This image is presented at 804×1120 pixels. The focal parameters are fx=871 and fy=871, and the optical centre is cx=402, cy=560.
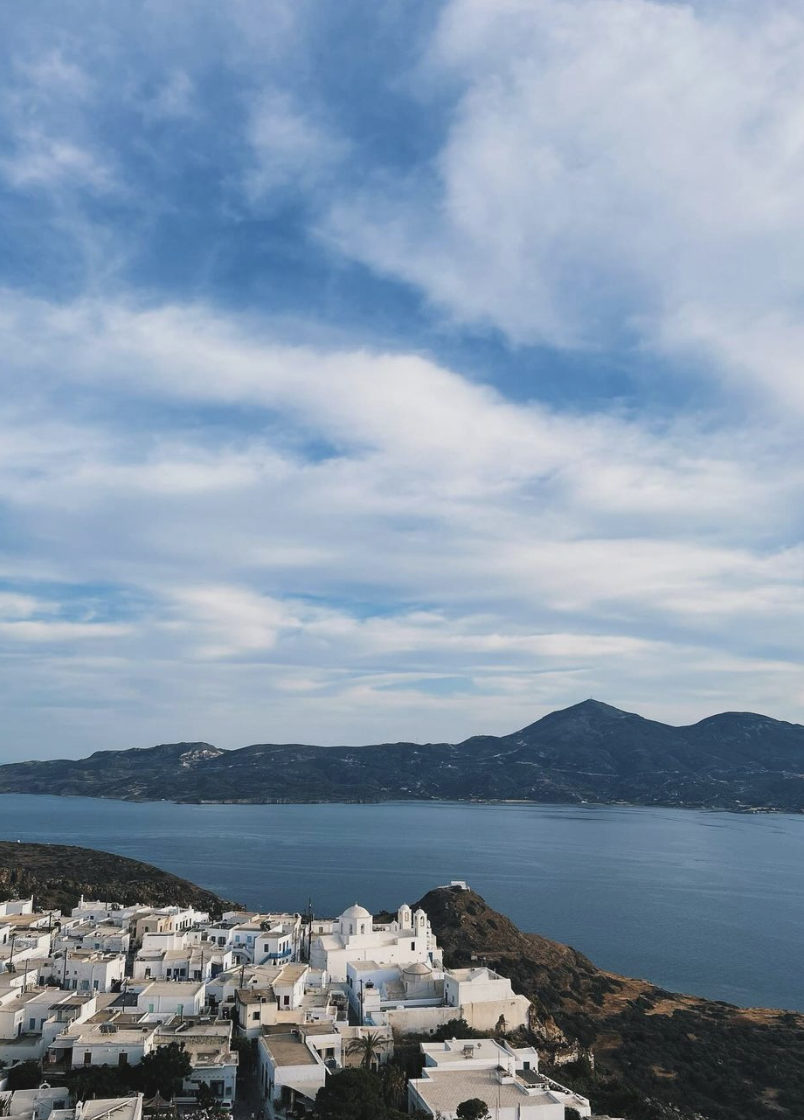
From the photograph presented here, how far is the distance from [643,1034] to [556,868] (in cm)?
6504

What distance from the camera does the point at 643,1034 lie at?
1537 inches

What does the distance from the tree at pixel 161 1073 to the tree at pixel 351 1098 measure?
12.4ft

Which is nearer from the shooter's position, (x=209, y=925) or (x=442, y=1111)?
(x=442, y=1111)

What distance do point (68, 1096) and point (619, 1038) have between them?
26.2m

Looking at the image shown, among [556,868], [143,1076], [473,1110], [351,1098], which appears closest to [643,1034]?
[473,1110]

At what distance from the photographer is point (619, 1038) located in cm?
3891

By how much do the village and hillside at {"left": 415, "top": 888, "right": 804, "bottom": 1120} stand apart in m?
4.35

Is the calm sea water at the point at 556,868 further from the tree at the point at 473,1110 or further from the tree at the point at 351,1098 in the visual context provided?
the tree at the point at 351,1098

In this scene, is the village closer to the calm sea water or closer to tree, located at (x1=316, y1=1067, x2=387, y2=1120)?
tree, located at (x1=316, y1=1067, x2=387, y2=1120)

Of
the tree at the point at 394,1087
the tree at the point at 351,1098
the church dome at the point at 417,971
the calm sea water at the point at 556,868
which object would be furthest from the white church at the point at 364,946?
the calm sea water at the point at 556,868

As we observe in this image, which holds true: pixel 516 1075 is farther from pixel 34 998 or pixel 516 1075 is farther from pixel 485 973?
pixel 34 998

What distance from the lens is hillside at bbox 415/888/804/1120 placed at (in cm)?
3212

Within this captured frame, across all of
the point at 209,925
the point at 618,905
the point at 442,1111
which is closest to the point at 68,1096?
the point at 442,1111

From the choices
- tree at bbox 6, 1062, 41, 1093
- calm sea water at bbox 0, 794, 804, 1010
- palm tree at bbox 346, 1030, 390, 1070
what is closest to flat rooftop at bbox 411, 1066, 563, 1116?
palm tree at bbox 346, 1030, 390, 1070
